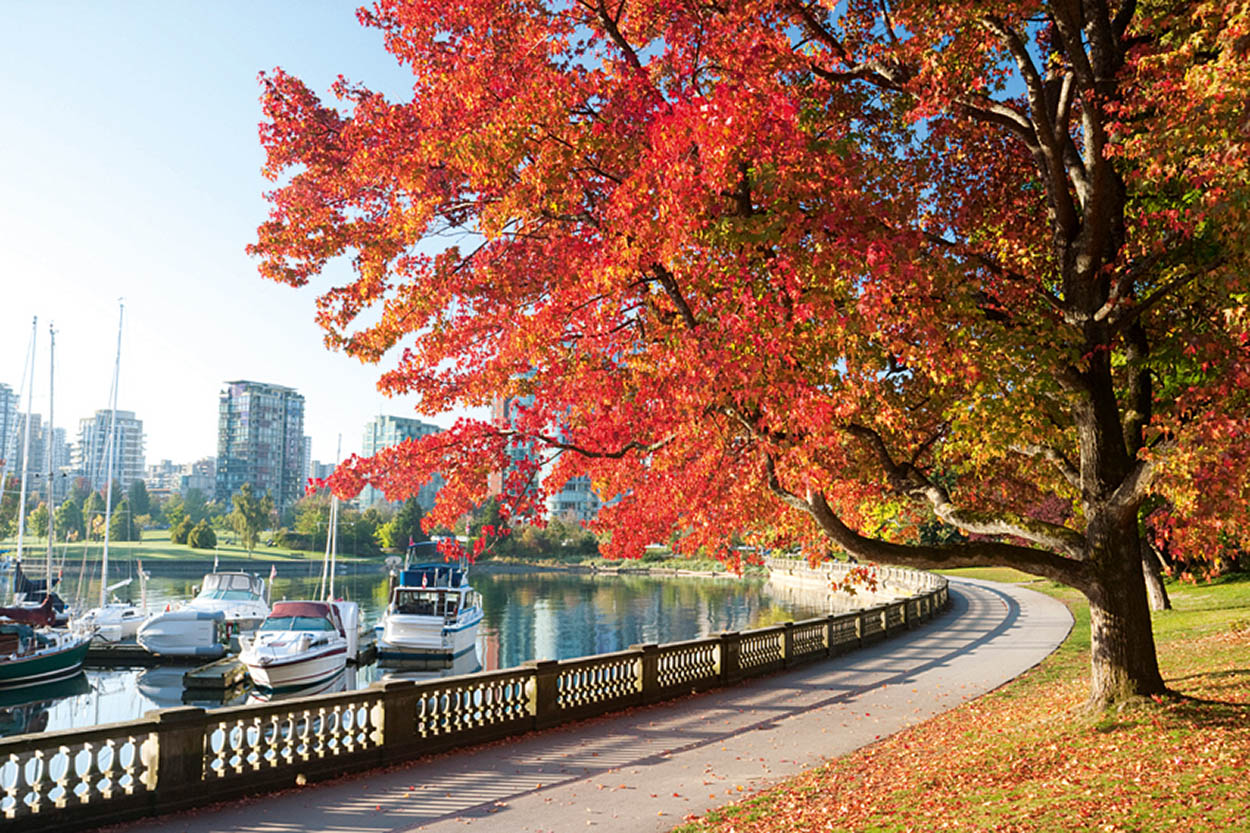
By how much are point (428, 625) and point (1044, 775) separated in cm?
3156

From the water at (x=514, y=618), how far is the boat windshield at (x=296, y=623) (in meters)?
2.25

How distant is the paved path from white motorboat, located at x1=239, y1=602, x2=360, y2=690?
1904 centimetres

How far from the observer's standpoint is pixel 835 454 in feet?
44.2

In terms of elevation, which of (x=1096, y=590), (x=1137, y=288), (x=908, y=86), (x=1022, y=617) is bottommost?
(x=1022, y=617)

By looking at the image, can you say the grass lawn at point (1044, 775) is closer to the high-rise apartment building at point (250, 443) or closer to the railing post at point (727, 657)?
the railing post at point (727, 657)

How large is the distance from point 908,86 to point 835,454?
5.40 metres

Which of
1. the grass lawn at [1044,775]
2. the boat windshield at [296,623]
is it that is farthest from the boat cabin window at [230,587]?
the grass lawn at [1044,775]

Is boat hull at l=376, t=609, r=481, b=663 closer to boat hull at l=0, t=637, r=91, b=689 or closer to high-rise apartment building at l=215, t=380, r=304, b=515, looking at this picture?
boat hull at l=0, t=637, r=91, b=689

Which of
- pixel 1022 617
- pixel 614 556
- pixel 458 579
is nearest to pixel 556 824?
pixel 614 556

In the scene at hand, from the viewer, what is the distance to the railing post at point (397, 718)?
12.4 metres

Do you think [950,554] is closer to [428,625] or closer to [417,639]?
A: [428,625]

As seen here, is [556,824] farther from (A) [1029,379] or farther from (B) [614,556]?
(B) [614,556]

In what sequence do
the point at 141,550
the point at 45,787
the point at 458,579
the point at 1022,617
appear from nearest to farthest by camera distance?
the point at 45,787 < the point at 1022,617 < the point at 458,579 < the point at 141,550

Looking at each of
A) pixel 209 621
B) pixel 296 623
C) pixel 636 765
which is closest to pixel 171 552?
pixel 209 621
